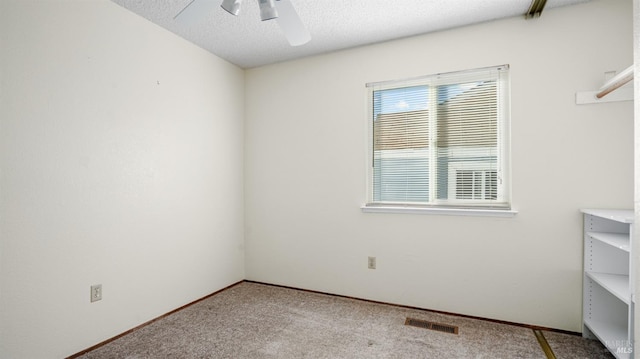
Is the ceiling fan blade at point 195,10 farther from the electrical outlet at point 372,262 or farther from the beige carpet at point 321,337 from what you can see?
the electrical outlet at point 372,262

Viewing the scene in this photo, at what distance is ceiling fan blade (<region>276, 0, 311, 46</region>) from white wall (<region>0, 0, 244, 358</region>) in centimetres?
146

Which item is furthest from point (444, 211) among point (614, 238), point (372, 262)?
point (614, 238)

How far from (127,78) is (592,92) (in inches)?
139

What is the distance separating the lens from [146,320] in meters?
2.52

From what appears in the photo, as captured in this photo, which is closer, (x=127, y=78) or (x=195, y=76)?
(x=127, y=78)

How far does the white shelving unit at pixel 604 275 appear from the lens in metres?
2.01

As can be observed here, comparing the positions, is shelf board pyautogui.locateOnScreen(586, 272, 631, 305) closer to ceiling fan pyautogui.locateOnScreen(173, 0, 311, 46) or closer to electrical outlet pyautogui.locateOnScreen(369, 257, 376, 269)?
electrical outlet pyautogui.locateOnScreen(369, 257, 376, 269)

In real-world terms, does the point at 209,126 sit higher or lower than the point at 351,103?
lower

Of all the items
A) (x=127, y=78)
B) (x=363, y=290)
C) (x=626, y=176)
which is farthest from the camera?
(x=363, y=290)

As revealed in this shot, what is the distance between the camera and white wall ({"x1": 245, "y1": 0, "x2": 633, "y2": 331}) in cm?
226

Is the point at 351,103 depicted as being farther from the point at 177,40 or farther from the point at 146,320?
the point at 146,320

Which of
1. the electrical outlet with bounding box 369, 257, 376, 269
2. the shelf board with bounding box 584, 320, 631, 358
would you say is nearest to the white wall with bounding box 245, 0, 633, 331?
the electrical outlet with bounding box 369, 257, 376, 269

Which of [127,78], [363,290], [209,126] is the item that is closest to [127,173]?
[127,78]

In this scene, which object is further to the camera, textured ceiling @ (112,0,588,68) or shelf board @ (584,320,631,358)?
textured ceiling @ (112,0,588,68)
